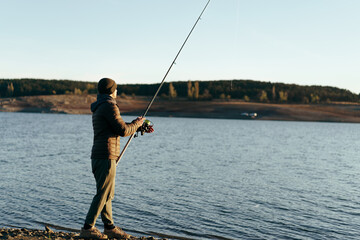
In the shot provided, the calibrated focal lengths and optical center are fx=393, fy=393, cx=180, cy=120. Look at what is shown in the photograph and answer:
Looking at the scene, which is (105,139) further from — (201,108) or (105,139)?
(201,108)

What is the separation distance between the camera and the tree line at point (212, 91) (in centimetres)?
12738

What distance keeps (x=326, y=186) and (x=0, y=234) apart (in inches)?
425

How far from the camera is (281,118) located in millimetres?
102062

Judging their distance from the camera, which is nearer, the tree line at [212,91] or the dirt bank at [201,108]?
the dirt bank at [201,108]

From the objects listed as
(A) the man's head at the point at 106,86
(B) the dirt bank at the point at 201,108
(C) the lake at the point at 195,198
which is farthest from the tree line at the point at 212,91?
(A) the man's head at the point at 106,86

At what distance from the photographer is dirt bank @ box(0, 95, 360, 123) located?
10375 cm

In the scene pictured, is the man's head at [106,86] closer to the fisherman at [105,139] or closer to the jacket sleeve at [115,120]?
the fisherman at [105,139]

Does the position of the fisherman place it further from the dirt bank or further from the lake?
the dirt bank

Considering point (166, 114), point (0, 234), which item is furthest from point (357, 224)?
point (166, 114)

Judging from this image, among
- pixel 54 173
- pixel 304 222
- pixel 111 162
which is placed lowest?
pixel 54 173

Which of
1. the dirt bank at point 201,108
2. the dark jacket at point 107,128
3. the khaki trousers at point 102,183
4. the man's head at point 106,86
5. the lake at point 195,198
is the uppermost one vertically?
the dirt bank at point 201,108

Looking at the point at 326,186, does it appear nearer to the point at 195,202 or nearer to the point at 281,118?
the point at 195,202

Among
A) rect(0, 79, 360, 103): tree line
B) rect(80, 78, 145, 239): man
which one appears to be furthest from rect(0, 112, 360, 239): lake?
rect(0, 79, 360, 103): tree line

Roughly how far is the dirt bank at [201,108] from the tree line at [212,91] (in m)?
9.43
